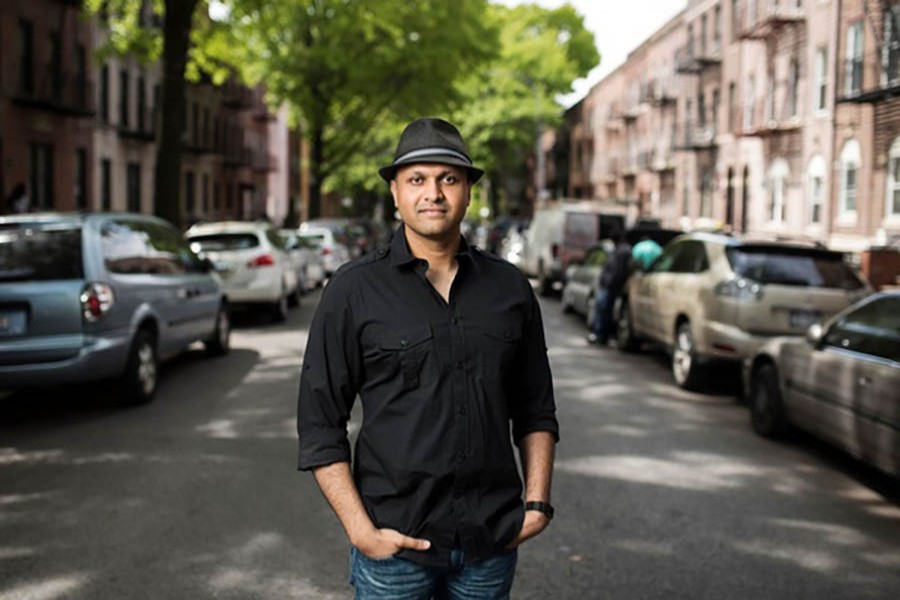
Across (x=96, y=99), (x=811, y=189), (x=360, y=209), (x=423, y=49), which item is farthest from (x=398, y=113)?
(x=360, y=209)

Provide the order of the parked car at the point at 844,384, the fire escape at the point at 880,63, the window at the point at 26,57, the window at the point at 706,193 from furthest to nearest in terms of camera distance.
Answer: the window at the point at 706,193 < the window at the point at 26,57 < the fire escape at the point at 880,63 < the parked car at the point at 844,384

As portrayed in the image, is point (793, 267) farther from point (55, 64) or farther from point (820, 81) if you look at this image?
point (55, 64)

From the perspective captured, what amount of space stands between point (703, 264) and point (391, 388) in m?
9.06

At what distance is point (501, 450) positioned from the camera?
2.64 m

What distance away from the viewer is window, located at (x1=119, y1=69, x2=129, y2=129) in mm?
37188

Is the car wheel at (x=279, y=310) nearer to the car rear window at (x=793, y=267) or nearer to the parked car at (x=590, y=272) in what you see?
the parked car at (x=590, y=272)

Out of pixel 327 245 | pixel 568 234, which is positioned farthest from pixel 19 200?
pixel 568 234

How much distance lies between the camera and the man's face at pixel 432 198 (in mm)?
2680

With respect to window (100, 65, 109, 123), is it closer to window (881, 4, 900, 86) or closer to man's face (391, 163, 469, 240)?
window (881, 4, 900, 86)

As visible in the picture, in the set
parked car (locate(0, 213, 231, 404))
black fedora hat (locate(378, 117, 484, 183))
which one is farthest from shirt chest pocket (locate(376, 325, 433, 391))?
parked car (locate(0, 213, 231, 404))

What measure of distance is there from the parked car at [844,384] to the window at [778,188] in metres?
24.1

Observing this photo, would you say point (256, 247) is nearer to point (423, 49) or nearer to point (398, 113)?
point (423, 49)

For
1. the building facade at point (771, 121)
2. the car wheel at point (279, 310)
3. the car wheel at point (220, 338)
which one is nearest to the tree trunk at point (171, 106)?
the car wheel at point (279, 310)

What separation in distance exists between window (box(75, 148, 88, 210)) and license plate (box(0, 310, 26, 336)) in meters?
26.3
